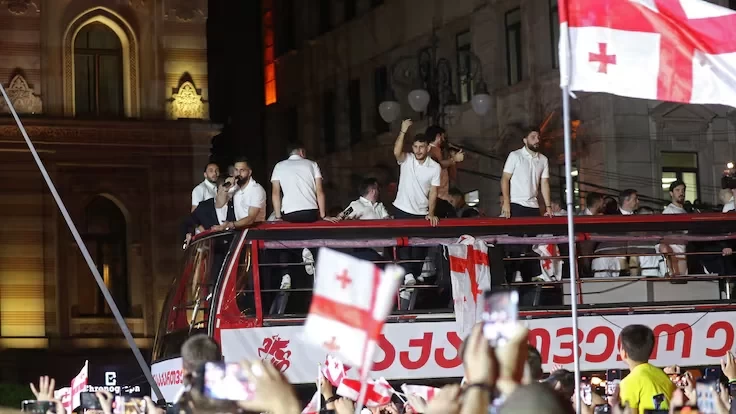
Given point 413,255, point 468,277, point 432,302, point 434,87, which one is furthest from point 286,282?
point 434,87

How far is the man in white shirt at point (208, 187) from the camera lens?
19.5 metres

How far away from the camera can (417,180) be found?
688 inches

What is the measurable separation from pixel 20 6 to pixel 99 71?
2547 millimetres

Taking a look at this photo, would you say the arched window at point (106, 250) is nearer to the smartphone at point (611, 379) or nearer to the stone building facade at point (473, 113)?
the stone building facade at point (473, 113)

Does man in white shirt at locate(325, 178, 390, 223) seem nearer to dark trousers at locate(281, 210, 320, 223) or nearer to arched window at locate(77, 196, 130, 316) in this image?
dark trousers at locate(281, 210, 320, 223)

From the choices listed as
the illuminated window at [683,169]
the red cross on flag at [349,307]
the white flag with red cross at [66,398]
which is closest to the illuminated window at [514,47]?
the illuminated window at [683,169]

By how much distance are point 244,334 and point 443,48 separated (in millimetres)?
23539

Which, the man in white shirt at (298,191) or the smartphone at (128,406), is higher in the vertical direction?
the man in white shirt at (298,191)

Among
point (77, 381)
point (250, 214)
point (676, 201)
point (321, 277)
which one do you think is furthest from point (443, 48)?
point (321, 277)

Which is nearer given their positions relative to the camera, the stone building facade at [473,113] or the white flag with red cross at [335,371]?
the white flag with red cross at [335,371]

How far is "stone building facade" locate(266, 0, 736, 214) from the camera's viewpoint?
32.4 m

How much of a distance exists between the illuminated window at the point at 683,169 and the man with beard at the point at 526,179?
15755mm

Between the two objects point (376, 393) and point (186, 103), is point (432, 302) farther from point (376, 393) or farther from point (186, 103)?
point (186, 103)

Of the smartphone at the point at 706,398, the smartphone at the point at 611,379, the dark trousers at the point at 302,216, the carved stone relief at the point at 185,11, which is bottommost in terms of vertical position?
the smartphone at the point at 611,379
